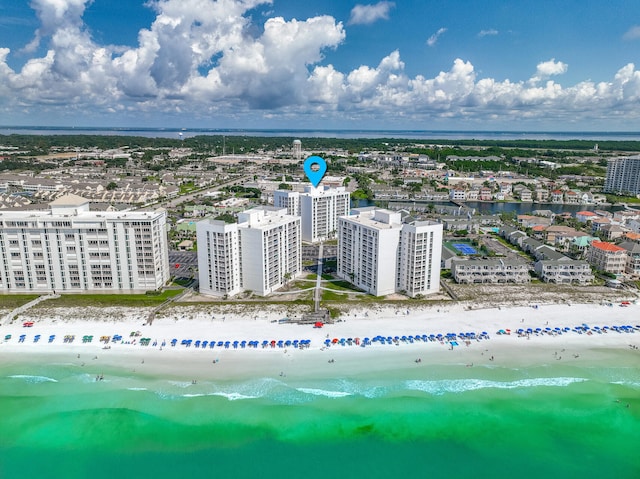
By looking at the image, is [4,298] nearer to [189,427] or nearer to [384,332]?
[189,427]

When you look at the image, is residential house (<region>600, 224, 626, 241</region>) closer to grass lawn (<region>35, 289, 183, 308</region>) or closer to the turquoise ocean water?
the turquoise ocean water

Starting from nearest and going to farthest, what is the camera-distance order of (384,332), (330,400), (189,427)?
(189,427) < (330,400) < (384,332)

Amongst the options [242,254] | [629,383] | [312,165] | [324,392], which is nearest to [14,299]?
[242,254]

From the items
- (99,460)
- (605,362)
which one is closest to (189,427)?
(99,460)

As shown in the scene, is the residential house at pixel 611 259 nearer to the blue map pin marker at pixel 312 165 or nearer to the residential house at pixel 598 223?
the residential house at pixel 598 223

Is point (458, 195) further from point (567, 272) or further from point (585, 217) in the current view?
point (567, 272)

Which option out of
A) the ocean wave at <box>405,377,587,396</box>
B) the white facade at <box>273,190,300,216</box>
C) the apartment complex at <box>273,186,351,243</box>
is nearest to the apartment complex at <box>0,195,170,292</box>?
the apartment complex at <box>273,186,351,243</box>

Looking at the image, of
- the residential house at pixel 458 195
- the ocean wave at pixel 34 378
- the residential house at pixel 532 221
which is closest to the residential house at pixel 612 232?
the residential house at pixel 532 221
